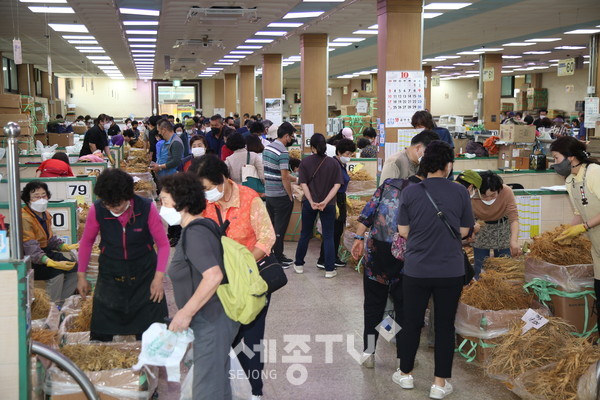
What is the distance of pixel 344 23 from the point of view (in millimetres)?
14859

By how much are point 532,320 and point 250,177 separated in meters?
4.12

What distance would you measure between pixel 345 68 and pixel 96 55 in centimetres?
1198

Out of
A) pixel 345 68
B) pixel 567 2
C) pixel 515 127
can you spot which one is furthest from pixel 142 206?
pixel 345 68

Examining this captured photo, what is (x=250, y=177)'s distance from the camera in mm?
8156

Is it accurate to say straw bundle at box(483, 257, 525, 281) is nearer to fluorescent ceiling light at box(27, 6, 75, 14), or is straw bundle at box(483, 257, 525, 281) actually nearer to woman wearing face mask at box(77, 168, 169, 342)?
woman wearing face mask at box(77, 168, 169, 342)

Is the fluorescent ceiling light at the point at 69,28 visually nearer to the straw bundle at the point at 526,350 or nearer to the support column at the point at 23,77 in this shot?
the support column at the point at 23,77

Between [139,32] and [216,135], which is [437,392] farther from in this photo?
[139,32]

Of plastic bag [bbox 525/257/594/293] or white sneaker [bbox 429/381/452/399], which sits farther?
plastic bag [bbox 525/257/594/293]

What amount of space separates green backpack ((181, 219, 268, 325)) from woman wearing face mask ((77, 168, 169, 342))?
3.57 feet

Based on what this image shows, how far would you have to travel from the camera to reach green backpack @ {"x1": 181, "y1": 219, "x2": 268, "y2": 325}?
3.37 meters

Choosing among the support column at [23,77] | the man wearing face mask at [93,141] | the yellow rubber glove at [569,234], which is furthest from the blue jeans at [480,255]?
the support column at [23,77]

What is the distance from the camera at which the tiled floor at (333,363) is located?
4.73m

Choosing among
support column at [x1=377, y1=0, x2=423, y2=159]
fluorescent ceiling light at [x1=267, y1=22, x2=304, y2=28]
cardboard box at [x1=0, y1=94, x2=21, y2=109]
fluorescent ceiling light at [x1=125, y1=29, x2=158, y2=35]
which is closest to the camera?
support column at [x1=377, y1=0, x2=423, y2=159]

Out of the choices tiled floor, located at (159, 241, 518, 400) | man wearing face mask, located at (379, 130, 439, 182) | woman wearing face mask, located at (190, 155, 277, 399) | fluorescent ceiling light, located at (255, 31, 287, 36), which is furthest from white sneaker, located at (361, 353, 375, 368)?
fluorescent ceiling light, located at (255, 31, 287, 36)
